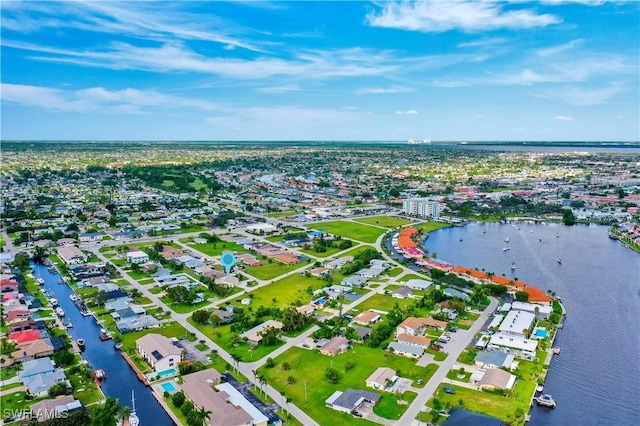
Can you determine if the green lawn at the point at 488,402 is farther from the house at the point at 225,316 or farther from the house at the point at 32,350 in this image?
the house at the point at 32,350

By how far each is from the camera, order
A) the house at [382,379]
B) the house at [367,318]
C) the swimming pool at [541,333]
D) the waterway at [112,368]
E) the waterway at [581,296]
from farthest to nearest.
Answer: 1. the house at [367,318]
2. the swimming pool at [541,333]
3. the house at [382,379]
4. the waterway at [581,296]
5. the waterway at [112,368]

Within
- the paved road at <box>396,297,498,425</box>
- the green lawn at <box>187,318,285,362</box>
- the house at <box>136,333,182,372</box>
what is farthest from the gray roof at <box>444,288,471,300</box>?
the house at <box>136,333,182,372</box>

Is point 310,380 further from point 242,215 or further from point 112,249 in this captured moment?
point 242,215

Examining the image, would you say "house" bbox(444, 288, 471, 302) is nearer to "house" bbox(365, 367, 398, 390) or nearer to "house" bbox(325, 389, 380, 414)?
"house" bbox(365, 367, 398, 390)

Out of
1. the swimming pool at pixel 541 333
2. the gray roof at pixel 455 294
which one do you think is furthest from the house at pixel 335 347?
the swimming pool at pixel 541 333

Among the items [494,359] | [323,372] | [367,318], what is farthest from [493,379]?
[367,318]

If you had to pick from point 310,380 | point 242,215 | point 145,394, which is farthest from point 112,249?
point 310,380
